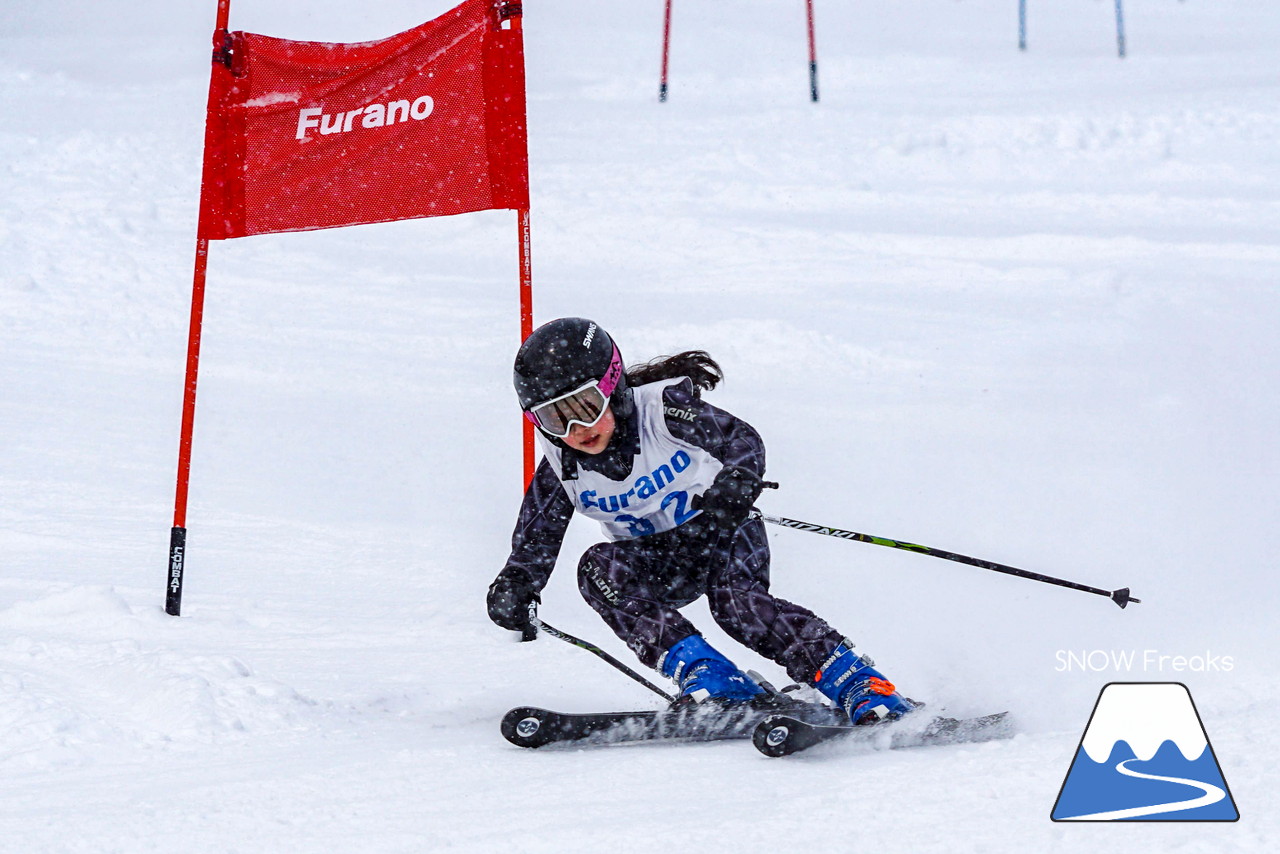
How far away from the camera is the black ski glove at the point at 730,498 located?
3.17 metres

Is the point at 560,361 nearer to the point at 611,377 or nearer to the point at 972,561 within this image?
the point at 611,377

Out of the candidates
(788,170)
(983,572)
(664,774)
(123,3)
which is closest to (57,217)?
(788,170)

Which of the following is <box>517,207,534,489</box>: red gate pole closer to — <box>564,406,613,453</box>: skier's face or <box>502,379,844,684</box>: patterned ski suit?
<box>502,379,844,684</box>: patterned ski suit

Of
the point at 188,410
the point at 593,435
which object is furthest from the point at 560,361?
the point at 188,410

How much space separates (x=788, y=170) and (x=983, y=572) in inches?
310

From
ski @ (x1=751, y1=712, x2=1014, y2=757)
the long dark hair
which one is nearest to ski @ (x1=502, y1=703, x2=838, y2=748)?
ski @ (x1=751, y1=712, x2=1014, y2=757)

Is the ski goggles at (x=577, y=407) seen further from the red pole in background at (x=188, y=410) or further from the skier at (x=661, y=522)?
the red pole in background at (x=188, y=410)

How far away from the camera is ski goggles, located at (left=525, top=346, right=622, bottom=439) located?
3.18 m

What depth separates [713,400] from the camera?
7953 mm

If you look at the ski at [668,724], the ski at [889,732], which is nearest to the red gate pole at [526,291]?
the ski at [668,724]

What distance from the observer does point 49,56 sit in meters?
18.0

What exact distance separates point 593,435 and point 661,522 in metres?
0.40

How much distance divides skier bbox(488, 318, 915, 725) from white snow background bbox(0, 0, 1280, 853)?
36 centimetres

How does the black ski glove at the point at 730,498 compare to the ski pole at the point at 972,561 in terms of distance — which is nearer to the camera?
the black ski glove at the point at 730,498
